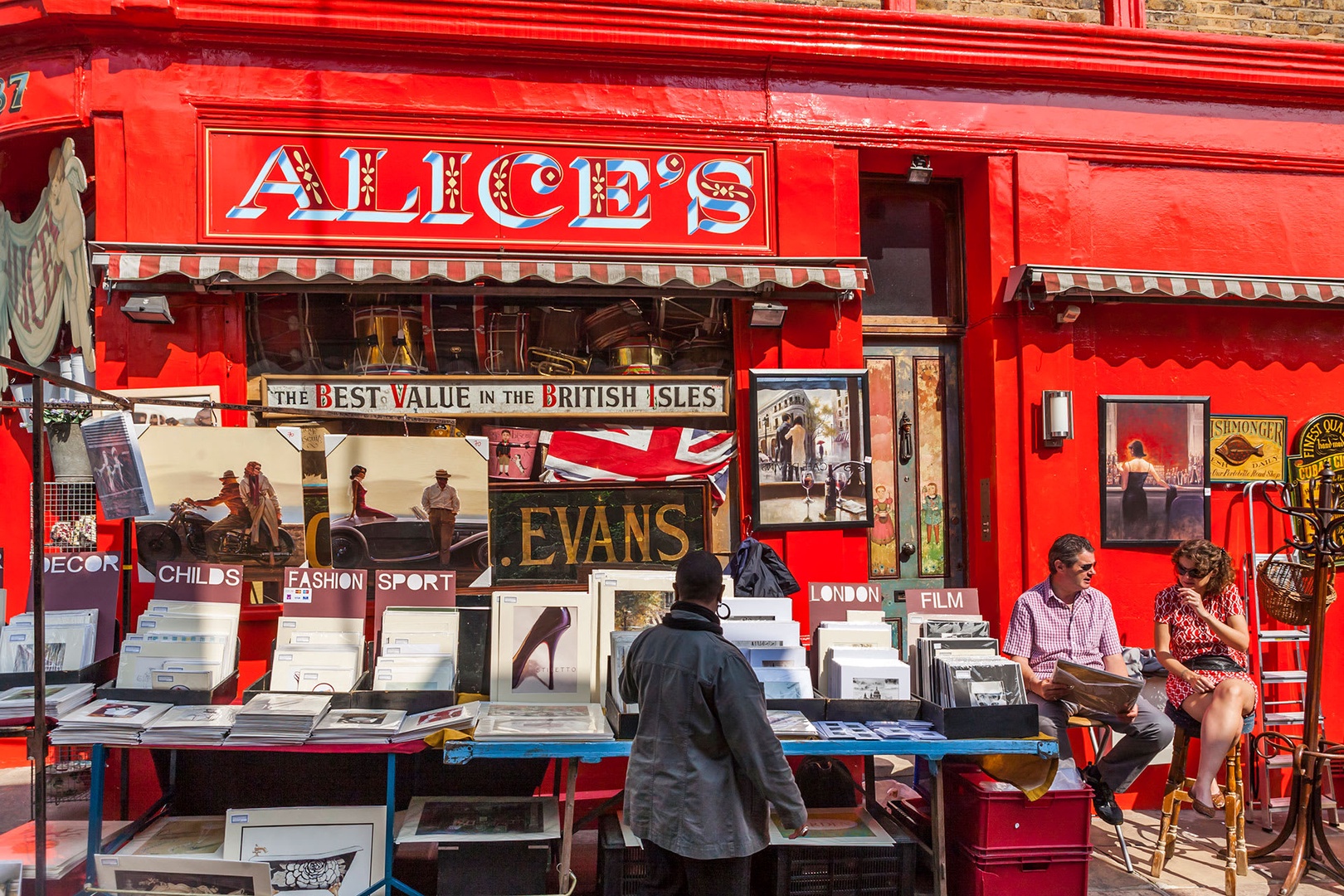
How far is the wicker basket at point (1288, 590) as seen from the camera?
629 centimetres

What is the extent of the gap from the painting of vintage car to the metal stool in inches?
139

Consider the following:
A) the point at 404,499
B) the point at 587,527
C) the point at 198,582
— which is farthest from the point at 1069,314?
the point at 198,582

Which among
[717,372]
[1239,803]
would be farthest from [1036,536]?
[717,372]

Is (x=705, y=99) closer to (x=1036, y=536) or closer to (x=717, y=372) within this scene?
(x=717, y=372)

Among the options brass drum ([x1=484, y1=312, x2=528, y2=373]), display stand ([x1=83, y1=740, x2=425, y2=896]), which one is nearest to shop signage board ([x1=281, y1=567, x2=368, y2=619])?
display stand ([x1=83, y1=740, x2=425, y2=896])

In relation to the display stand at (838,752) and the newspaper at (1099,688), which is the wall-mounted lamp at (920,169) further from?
the display stand at (838,752)

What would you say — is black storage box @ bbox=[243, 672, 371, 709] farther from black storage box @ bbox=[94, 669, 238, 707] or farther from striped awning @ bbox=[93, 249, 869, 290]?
striped awning @ bbox=[93, 249, 869, 290]

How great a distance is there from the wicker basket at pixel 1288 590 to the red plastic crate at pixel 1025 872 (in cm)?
258

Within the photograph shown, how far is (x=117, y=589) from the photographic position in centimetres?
560

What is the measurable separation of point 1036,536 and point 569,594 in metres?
3.34

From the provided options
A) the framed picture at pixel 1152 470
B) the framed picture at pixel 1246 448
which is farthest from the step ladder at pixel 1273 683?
the framed picture at pixel 1152 470

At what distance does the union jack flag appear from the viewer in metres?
6.43

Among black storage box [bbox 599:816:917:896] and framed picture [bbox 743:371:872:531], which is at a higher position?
framed picture [bbox 743:371:872:531]

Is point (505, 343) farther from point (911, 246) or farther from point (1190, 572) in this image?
point (1190, 572)
